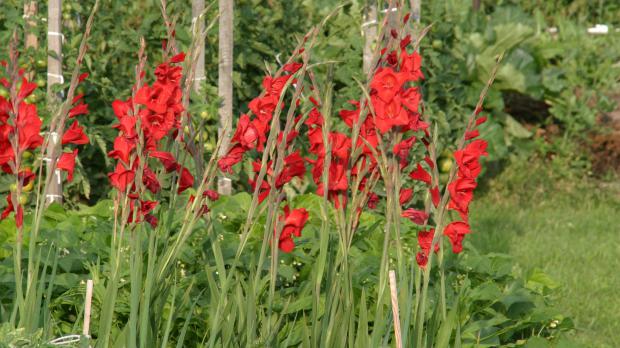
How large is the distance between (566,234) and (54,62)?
9.95ft

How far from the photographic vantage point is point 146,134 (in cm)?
252

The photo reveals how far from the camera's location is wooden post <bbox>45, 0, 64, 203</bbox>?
468cm

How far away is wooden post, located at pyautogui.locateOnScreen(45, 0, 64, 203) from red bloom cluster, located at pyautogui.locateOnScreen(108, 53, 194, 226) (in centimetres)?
218

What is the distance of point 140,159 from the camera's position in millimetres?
2406

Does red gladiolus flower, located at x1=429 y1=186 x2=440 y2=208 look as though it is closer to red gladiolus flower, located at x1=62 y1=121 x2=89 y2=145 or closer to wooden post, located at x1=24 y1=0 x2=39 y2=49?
red gladiolus flower, located at x1=62 y1=121 x2=89 y2=145

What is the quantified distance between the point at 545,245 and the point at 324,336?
358 centimetres

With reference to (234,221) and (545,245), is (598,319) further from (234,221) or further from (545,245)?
(234,221)

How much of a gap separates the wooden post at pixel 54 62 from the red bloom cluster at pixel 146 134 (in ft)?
7.14

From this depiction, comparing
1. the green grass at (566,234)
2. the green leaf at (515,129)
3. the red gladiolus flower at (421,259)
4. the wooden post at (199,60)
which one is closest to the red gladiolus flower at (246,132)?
the red gladiolus flower at (421,259)

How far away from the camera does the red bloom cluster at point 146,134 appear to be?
8.17 feet

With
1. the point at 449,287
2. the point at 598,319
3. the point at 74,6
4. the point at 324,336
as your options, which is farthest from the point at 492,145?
the point at 324,336

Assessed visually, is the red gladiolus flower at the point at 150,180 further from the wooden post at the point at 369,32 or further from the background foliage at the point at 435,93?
the wooden post at the point at 369,32

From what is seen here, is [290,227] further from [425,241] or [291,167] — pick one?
[425,241]

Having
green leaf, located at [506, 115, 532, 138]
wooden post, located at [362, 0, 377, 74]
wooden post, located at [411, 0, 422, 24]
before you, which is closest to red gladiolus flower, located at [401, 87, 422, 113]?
wooden post, located at [362, 0, 377, 74]
